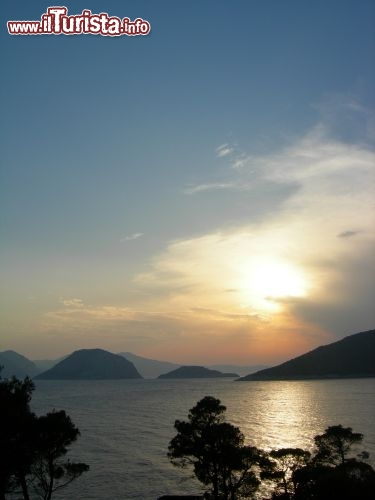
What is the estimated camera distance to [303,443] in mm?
117562

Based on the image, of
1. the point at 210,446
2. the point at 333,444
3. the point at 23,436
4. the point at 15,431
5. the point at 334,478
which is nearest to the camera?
the point at 334,478

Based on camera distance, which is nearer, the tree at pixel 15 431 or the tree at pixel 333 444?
the tree at pixel 15 431

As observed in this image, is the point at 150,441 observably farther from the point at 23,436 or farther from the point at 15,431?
the point at 15,431

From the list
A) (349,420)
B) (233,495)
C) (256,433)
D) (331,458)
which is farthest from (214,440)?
(349,420)

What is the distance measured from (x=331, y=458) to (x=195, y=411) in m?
20.3

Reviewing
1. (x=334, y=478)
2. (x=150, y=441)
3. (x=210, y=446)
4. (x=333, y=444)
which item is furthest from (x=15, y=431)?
(x=150, y=441)

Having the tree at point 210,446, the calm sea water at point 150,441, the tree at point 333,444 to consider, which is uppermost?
the tree at point 210,446

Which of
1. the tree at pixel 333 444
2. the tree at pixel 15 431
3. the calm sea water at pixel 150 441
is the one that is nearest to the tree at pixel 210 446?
the tree at pixel 333 444

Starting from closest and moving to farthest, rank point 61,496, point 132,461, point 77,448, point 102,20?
1. point 102,20
2. point 61,496
3. point 132,461
4. point 77,448

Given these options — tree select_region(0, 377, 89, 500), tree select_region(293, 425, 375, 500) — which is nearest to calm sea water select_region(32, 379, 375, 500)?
tree select_region(293, 425, 375, 500)

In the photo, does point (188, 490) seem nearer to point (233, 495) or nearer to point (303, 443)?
point (233, 495)

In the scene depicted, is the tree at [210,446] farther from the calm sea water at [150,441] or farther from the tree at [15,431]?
the calm sea water at [150,441]

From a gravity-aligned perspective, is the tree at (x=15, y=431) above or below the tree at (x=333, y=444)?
above

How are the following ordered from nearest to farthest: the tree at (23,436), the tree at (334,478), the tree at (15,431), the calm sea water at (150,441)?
the tree at (334,478), the tree at (15,431), the tree at (23,436), the calm sea water at (150,441)
